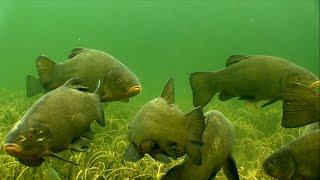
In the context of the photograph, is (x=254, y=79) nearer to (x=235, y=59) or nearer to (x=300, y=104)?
(x=235, y=59)

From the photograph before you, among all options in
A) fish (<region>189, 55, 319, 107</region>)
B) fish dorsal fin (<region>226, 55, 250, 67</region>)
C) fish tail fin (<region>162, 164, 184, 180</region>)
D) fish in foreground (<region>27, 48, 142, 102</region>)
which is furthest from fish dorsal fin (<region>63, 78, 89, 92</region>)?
fish dorsal fin (<region>226, 55, 250, 67</region>)

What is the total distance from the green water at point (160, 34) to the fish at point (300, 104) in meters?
64.7

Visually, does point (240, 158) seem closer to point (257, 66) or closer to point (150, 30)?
point (257, 66)

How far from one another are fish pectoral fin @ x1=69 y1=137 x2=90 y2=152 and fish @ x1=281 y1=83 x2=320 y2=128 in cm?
131

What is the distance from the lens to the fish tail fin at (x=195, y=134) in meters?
2.74

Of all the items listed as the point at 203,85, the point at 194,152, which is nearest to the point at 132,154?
the point at 194,152

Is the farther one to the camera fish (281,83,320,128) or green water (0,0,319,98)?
green water (0,0,319,98)

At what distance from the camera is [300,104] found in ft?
8.05

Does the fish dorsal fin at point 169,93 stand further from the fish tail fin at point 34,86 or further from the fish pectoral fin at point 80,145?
the fish tail fin at point 34,86

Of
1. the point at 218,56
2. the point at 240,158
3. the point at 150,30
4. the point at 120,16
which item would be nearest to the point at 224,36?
the point at 218,56

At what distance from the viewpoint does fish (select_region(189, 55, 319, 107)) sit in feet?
12.3

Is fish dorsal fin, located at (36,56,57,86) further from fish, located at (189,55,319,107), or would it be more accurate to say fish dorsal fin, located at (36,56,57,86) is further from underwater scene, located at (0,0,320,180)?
fish, located at (189,55,319,107)

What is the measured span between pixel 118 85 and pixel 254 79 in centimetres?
116

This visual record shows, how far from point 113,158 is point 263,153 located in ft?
8.00
